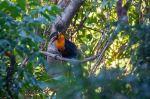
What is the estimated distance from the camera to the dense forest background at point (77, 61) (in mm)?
1381

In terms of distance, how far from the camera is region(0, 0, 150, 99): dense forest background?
1.38 metres

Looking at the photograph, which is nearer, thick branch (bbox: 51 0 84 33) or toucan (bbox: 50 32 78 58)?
thick branch (bbox: 51 0 84 33)

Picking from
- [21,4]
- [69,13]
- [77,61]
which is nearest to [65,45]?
[69,13]

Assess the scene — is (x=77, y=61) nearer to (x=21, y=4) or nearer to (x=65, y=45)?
(x=21, y=4)

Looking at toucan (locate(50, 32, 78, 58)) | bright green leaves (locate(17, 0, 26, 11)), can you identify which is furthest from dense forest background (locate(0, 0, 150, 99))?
toucan (locate(50, 32, 78, 58))

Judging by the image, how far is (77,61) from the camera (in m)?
1.44

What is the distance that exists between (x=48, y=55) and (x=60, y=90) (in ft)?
7.93

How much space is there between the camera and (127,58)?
172cm

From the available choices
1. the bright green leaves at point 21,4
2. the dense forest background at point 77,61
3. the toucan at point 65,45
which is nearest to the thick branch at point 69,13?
the dense forest background at point 77,61

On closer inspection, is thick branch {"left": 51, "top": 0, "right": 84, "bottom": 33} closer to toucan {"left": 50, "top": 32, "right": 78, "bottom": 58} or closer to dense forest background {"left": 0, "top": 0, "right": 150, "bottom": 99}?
dense forest background {"left": 0, "top": 0, "right": 150, "bottom": 99}

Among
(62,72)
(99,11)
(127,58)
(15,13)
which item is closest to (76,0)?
(99,11)

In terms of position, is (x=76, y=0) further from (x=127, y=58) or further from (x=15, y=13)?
(x=127, y=58)

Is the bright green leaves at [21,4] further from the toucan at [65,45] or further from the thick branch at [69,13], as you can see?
the toucan at [65,45]

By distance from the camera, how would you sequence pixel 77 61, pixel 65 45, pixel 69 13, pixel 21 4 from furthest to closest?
pixel 65 45 < pixel 69 13 < pixel 21 4 < pixel 77 61
